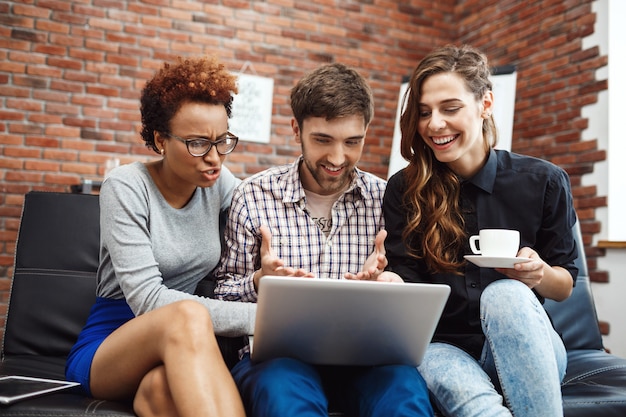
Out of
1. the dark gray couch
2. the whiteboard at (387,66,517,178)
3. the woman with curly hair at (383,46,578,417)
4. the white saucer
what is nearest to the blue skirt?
the dark gray couch

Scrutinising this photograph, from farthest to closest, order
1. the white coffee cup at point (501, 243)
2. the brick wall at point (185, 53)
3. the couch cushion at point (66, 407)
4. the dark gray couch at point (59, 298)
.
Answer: the brick wall at point (185, 53) → the dark gray couch at point (59, 298) → the white coffee cup at point (501, 243) → the couch cushion at point (66, 407)

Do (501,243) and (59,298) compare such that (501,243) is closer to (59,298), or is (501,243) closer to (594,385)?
(594,385)

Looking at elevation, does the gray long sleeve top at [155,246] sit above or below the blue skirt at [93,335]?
above

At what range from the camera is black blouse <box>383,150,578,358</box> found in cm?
148

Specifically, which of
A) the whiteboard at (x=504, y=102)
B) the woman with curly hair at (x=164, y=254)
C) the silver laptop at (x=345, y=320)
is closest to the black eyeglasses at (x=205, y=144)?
the woman with curly hair at (x=164, y=254)

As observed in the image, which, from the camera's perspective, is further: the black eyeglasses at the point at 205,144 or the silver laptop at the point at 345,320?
the black eyeglasses at the point at 205,144

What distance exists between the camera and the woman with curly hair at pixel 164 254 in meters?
1.19

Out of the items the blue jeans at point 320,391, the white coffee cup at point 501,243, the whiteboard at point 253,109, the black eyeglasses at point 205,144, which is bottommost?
the blue jeans at point 320,391

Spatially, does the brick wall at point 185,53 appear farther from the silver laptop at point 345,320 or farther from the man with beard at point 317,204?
the silver laptop at point 345,320

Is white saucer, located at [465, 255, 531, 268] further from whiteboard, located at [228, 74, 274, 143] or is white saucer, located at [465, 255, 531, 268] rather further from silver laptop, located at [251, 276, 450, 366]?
whiteboard, located at [228, 74, 274, 143]

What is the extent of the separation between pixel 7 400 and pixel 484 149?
4.21ft

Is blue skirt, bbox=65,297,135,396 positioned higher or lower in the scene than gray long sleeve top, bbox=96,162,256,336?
lower

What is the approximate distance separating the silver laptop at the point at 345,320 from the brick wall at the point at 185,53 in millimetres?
2499

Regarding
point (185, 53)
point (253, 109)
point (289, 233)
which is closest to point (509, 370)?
point (289, 233)
